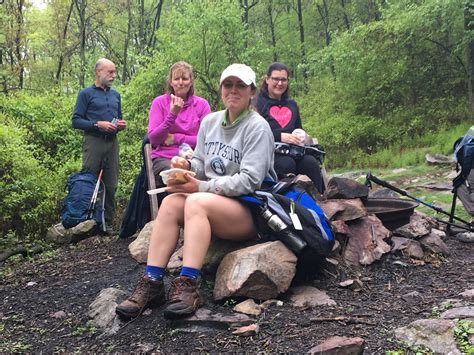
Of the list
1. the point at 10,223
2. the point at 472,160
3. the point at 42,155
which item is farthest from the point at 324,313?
the point at 42,155

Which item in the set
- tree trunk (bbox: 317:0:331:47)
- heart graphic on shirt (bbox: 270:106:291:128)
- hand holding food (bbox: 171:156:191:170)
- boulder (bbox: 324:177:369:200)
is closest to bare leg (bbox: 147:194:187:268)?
hand holding food (bbox: 171:156:191:170)

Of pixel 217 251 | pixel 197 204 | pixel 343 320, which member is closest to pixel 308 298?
pixel 343 320

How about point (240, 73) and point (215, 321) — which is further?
point (240, 73)

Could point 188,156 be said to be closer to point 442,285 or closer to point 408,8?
point 442,285

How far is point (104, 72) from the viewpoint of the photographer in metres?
5.94

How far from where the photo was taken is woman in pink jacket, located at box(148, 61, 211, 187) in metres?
4.80

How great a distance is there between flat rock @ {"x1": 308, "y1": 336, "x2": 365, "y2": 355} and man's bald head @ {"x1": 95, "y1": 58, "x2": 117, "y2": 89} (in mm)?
4739

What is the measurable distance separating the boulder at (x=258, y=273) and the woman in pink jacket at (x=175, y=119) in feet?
6.61

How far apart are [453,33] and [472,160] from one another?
10124 millimetres

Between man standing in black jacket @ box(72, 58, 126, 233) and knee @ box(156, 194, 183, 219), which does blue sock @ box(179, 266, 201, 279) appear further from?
man standing in black jacket @ box(72, 58, 126, 233)

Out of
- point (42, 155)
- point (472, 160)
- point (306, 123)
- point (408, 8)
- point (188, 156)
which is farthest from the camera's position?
point (306, 123)

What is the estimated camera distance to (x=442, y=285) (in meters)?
3.42

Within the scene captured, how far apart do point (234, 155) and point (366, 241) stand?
1482 mm

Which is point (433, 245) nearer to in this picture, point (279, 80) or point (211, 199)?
point (279, 80)
